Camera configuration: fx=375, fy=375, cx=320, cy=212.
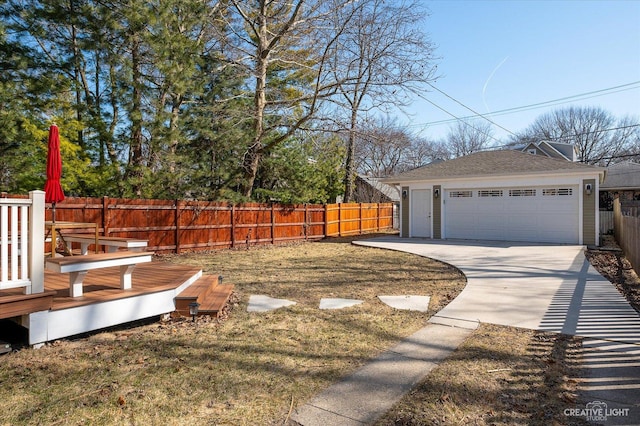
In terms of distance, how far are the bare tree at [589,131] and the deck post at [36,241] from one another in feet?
130

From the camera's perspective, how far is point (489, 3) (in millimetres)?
12133

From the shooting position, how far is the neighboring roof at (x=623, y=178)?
21.4 meters

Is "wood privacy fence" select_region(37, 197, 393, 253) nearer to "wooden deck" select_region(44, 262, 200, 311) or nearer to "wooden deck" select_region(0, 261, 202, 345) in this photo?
"wooden deck" select_region(44, 262, 200, 311)

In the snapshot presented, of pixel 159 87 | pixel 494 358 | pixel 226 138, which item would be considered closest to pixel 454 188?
pixel 226 138

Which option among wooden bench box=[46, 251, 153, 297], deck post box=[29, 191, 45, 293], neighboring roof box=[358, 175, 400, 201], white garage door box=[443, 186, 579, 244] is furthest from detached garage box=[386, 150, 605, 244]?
deck post box=[29, 191, 45, 293]


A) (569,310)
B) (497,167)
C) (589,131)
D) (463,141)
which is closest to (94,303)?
(569,310)

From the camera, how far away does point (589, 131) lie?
127 ft

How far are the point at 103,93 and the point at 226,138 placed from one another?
3917 millimetres

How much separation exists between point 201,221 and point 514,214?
36.8ft

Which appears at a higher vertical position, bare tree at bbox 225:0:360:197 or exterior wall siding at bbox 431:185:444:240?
bare tree at bbox 225:0:360:197

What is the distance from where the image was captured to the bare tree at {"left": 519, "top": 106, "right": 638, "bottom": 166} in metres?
37.4

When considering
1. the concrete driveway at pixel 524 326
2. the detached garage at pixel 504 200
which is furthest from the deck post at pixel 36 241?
the detached garage at pixel 504 200

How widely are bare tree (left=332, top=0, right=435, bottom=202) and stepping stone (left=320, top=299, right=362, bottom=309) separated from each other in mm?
9902

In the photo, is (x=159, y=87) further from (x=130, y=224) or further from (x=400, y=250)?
(x=400, y=250)
